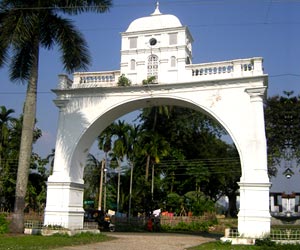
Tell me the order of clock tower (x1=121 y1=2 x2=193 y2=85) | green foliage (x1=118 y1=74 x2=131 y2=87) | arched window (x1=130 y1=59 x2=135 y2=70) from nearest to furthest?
clock tower (x1=121 y1=2 x2=193 y2=85) < green foliage (x1=118 y1=74 x2=131 y2=87) < arched window (x1=130 y1=59 x2=135 y2=70)

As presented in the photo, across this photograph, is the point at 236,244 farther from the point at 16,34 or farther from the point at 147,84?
the point at 16,34

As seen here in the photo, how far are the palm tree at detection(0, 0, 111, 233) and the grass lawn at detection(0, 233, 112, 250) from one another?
4.46ft

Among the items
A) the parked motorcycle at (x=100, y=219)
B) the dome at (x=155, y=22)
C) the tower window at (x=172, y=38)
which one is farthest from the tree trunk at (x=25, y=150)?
the parked motorcycle at (x=100, y=219)

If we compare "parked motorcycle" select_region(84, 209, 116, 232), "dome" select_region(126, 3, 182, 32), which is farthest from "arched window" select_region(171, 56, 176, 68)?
"parked motorcycle" select_region(84, 209, 116, 232)

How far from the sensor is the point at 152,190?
1096 inches

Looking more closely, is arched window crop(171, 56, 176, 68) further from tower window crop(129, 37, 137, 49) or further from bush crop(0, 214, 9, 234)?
bush crop(0, 214, 9, 234)

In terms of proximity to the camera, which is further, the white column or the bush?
the bush

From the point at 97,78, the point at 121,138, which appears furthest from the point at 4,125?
the point at 97,78

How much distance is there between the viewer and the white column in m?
12.6

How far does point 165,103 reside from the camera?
51.2 feet

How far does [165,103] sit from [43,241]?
6.60 m

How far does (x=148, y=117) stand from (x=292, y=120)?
17510 millimetres

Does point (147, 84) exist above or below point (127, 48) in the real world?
below

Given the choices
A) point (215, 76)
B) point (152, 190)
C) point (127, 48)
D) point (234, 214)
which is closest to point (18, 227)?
point (127, 48)
